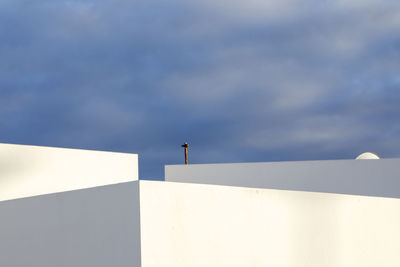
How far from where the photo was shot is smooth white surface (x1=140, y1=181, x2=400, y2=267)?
14.2 feet

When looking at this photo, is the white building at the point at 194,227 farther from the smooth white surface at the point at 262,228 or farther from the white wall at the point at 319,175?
the white wall at the point at 319,175

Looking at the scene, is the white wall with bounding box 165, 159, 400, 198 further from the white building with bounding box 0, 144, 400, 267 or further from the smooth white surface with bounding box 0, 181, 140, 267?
the smooth white surface with bounding box 0, 181, 140, 267

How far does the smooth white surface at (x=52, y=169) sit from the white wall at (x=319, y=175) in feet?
7.35

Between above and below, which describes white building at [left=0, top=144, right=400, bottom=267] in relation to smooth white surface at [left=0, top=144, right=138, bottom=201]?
below

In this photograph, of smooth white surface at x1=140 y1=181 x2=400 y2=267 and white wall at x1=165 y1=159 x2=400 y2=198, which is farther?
white wall at x1=165 y1=159 x2=400 y2=198

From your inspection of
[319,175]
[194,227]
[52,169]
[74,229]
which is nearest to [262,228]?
[194,227]

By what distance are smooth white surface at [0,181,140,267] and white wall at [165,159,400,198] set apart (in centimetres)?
654

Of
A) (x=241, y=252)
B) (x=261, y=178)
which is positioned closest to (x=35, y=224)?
(x=241, y=252)

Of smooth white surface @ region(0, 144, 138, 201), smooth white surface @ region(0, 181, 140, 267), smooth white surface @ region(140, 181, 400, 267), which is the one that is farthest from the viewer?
smooth white surface @ region(0, 144, 138, 201)

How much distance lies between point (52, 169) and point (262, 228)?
16.2 feet

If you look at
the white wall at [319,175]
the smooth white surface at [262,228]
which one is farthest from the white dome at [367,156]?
the smooth white surface at [262,228]

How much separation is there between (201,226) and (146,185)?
0.71m

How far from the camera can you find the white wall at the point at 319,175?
33.0 feet

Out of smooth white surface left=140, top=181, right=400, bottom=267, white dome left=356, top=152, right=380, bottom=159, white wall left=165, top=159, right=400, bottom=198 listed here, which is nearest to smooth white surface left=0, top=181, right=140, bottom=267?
smooth white surface left=140, top=181, right=400, bottom=267
